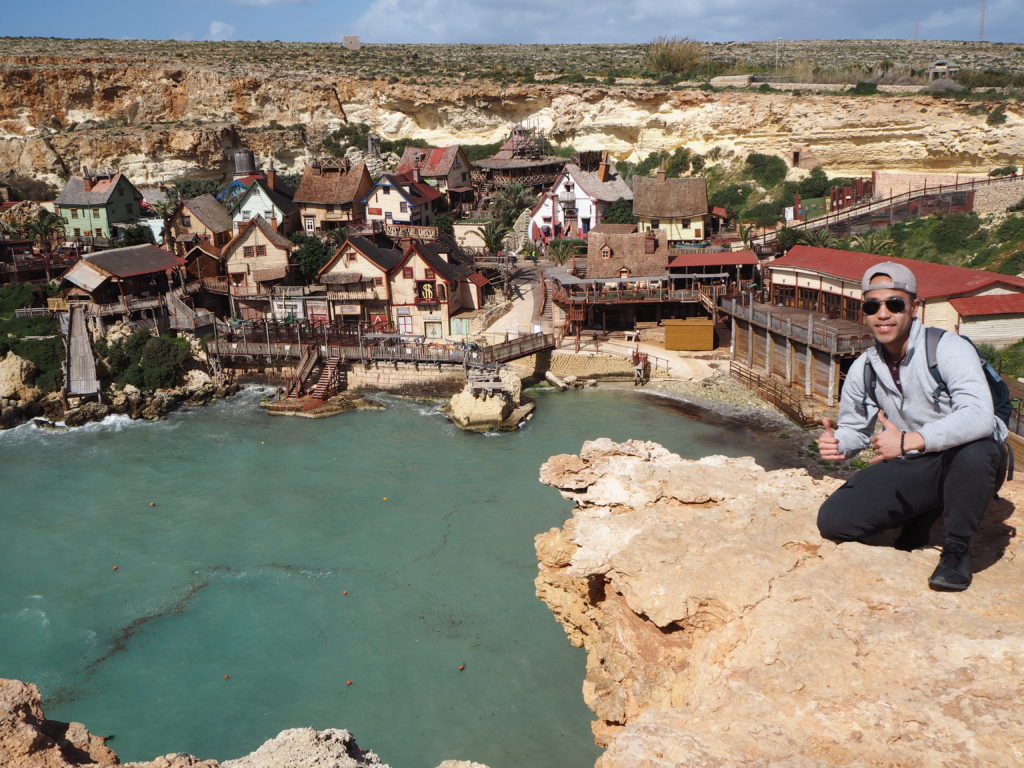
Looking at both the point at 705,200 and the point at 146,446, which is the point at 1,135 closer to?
the point at 146,446

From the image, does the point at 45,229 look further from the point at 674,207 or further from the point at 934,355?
the point at 934,355

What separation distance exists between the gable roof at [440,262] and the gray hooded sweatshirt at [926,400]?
1682 inches

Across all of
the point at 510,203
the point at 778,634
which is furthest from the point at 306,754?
the point at 510,203

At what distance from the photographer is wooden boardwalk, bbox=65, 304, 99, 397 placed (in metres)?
43.4

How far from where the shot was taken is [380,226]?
6078cm

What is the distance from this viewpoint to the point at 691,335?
46.6m

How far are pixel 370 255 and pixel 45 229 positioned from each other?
28.5 meters

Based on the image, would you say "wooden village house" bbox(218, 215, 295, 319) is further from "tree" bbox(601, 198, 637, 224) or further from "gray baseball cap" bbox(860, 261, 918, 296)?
"gray baseball cap" bbox(860, 261, 918, 296)

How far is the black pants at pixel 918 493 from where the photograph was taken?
646 centimetres

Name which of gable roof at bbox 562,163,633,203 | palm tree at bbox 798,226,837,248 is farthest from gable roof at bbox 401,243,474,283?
palm tree at bbox 798,226,837,248

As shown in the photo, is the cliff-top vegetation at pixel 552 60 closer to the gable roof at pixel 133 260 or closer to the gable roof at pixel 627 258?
the gable roof at pixel 627 258

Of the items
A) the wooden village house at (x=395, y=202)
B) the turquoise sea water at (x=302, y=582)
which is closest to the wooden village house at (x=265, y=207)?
the wooden village house at (x=395, y=202)

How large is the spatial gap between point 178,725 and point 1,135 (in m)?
80.4

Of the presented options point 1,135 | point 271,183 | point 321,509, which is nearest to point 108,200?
point 271,183
